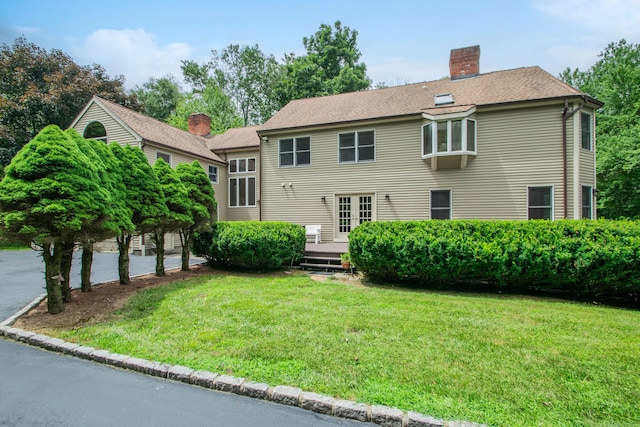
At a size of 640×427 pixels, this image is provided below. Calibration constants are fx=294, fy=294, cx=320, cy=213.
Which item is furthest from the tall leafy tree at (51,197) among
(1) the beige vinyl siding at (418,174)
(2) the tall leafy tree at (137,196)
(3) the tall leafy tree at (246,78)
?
(3) the tall leafy tree at (246,78)

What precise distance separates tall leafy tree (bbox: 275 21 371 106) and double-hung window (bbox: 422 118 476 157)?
15.5 m

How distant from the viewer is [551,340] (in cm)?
Answer: 381

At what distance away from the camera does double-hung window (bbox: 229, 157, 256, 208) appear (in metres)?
16.2

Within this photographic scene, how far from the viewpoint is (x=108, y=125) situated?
43.1 ft

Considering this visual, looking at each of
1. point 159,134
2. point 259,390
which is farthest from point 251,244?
point 159,134

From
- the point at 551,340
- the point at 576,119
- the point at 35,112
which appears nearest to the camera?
the point at 551,340

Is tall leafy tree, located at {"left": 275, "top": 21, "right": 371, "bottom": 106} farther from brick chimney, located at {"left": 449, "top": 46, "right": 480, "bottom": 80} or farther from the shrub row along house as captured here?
brick chimney, located at {"left": 449, "top": 46, "right": 480, "bottom": 80}

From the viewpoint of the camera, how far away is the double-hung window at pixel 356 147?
1258 cm

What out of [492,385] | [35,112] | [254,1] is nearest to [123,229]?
[492,385]

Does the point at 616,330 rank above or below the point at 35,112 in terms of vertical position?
below

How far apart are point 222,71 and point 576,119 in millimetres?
32308

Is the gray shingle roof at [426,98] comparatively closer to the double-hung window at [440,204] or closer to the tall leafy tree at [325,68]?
the double-hung window at [440,204]

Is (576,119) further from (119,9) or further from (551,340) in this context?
(119,9)

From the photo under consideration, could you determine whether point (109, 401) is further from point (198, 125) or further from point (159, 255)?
point (198, 125)
